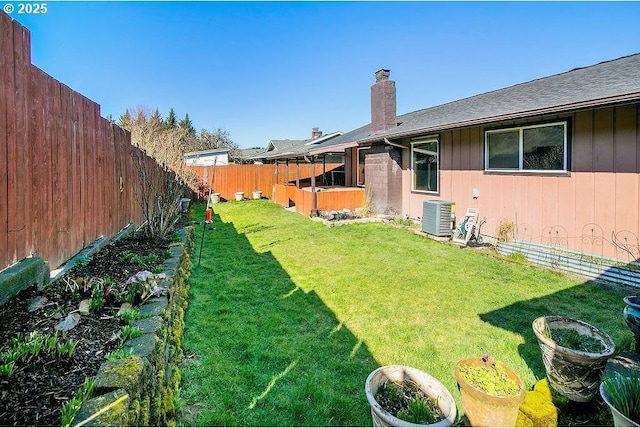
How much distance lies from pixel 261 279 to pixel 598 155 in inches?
237

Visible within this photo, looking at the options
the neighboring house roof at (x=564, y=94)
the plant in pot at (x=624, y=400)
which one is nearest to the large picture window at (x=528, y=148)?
the neighboring house roof at (x=564, y=94)

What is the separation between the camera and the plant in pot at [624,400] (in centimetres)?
177

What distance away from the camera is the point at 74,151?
11.7 ft

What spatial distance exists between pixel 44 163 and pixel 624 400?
4289 mm

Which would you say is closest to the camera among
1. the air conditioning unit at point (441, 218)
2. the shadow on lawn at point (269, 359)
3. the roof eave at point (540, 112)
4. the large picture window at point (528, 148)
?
the shadow on lawn at point (269, 359)

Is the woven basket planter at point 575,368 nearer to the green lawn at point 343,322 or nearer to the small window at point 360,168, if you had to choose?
the green lawn at point 343,322

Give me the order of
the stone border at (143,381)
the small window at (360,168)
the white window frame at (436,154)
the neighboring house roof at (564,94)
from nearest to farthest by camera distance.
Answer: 1. the stone border at (143,381)
2. the neighboring house roof at (564,94)
3. the white window frame at (436,154)
4. the small window at (360,168)

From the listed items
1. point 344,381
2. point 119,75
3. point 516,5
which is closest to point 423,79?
point 516,5

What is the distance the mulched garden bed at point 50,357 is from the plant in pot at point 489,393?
2181mm

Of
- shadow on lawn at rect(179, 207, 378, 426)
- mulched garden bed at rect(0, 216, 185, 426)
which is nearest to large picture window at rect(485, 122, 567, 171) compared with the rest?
shadow on lawn at rect(179, 207, 378, 426)

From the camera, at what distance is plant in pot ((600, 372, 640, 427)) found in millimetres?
1767

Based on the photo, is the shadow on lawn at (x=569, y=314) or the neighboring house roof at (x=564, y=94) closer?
the shadow on lawn at (x=569, y=314)

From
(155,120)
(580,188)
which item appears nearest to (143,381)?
(580,188)

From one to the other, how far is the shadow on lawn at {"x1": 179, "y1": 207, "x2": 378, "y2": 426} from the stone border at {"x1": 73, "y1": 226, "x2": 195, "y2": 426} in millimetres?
241
